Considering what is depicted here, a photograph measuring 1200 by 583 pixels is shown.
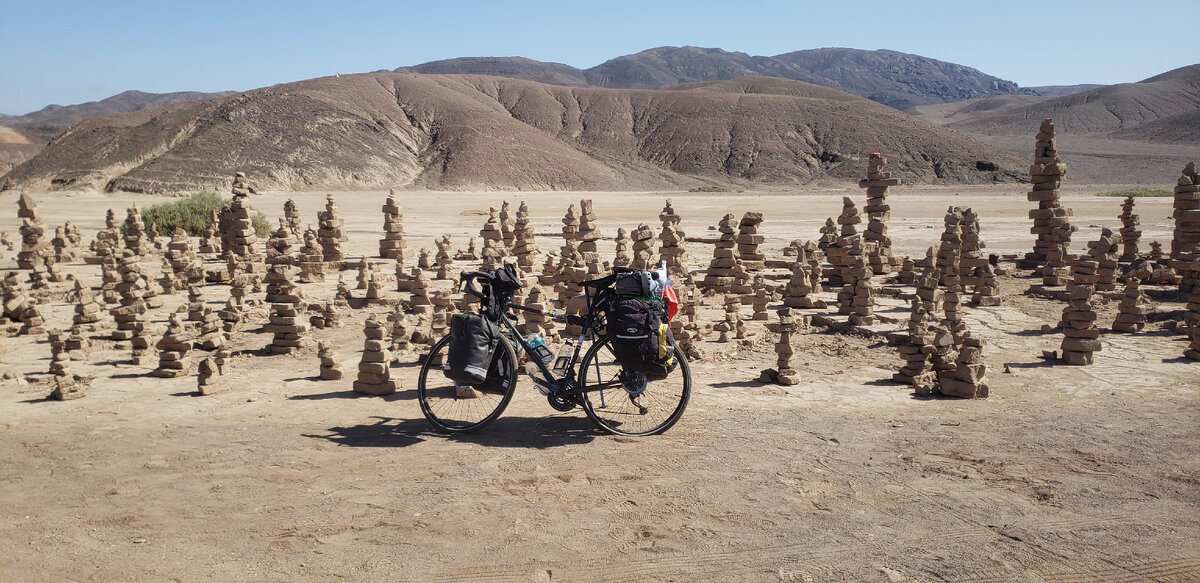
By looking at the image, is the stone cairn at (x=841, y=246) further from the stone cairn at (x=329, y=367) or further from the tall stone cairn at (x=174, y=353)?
the tall stone cairn at (x=174, y=353)

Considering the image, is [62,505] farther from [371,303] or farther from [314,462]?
[371,303]

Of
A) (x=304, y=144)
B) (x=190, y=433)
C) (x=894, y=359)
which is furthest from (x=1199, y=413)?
(x=304, y=144)

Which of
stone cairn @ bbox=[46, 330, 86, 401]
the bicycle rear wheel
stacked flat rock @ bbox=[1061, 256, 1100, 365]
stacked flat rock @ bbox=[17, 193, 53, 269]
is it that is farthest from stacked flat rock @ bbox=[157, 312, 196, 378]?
stacked flat rock @ bbox=[17, 193, 53, 269]

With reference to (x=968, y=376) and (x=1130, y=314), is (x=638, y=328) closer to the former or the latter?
(x=968, y=376)

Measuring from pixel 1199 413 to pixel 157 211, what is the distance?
27.0 m

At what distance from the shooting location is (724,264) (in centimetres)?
1592

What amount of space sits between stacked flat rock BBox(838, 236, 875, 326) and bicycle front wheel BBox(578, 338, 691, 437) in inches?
220

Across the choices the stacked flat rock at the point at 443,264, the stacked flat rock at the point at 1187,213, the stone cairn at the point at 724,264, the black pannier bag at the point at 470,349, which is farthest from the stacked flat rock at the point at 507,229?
the black pannier bag at the point at 470,349

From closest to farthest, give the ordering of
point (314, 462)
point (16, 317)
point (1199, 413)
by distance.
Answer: point (314, 462) < point (1199, 413) < point (16, 317)

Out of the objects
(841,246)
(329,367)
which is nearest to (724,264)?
(841,246)

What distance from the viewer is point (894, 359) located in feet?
33.3

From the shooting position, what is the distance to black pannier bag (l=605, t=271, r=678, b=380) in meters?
6.50

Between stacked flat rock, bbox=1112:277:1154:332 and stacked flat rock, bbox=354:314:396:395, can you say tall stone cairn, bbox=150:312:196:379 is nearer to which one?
stacked flat rock, bbox=354:314:396:395

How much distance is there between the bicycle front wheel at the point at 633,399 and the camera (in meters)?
6.84
